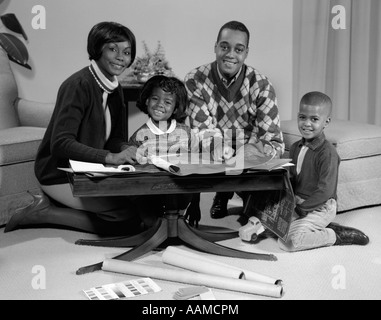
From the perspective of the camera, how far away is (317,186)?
2.75m

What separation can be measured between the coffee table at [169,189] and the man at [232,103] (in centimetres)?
30

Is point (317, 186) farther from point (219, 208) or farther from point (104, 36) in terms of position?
point (104, 36)

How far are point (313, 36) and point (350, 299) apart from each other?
9.24 feet

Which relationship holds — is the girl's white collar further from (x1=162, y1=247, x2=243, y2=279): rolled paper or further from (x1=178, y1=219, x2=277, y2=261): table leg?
(x1=162, y1=247, x2=243, y2=279): rolled paper

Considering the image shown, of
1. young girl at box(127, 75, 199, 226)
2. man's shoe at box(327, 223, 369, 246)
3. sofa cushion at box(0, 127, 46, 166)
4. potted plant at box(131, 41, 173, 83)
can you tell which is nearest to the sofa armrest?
sofa cushion at box(0, 127, 46, 166)

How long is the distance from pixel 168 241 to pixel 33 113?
1.32m

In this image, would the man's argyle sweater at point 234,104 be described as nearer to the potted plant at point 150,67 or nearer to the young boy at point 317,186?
the young boy at point 317,186

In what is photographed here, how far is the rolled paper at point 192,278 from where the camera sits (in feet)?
7.13

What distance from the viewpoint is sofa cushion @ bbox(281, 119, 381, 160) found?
3.16 meters

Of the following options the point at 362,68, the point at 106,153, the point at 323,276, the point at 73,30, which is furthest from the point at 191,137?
the point at 362,68

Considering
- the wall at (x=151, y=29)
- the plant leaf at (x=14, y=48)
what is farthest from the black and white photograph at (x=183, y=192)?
the wall at (x=151, y=29)

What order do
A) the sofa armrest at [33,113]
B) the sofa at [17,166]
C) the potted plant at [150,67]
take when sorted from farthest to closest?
the potted plant at [150,67] → the sofa armrest at [33,113] → the sofa at [17,166]

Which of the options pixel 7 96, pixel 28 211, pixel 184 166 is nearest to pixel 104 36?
pixel 184 166
